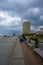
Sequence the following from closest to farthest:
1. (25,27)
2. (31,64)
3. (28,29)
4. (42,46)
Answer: (31,64) < (42,46) < (25,27) < (28,29)

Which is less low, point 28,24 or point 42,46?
point 28,24

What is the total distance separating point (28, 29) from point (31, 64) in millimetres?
148779

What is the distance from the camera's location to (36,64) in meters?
9.96

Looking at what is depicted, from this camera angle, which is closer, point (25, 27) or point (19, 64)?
point (19, 64)

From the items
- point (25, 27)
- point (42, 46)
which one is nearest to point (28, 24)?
point (25, 27)

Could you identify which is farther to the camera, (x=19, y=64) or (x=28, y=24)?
(x=28, y=24)

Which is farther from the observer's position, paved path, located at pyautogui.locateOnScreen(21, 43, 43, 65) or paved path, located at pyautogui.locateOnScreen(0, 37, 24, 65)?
paved path, located at pyautogui.locateOnScreen(0, 37, 24, 65)

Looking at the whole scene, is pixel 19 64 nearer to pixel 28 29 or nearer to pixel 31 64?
pixel 31 64

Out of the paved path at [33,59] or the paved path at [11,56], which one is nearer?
the paved path at [33,59]

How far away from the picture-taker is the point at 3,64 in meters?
10.0

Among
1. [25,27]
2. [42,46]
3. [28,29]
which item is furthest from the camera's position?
[28,29]

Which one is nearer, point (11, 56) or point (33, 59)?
point (33, 59)

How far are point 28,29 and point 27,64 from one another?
14872cm

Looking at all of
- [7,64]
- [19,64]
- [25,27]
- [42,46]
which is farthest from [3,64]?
[25,27]
